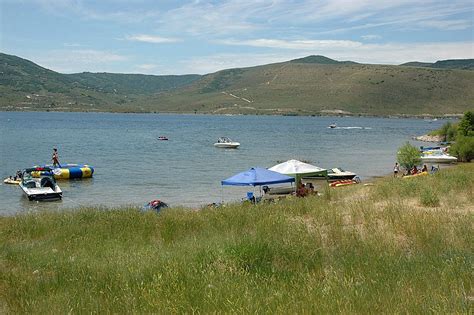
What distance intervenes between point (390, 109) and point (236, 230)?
192 metres

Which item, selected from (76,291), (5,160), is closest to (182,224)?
(76,291)

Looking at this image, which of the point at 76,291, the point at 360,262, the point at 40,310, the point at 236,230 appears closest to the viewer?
the point at 40,310

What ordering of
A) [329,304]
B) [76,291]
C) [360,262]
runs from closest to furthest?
[329,304] < [76,291] < [360,262]

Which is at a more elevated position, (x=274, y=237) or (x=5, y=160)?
(x=274, y=237)

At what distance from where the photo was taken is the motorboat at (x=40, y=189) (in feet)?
90.8

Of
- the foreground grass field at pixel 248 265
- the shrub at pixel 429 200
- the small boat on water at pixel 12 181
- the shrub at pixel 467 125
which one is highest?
the foreground grass field at pixel 248 265

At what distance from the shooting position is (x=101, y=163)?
48.7 metres

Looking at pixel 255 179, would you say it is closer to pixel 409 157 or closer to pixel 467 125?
pixel 409 157

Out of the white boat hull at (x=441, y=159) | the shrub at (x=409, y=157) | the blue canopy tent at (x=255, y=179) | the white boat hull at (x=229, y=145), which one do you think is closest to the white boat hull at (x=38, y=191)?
the blue canopy tent at (x=255, y=179)

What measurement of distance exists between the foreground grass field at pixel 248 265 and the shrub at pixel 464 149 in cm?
3975

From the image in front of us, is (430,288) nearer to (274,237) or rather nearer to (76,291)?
(274,237)

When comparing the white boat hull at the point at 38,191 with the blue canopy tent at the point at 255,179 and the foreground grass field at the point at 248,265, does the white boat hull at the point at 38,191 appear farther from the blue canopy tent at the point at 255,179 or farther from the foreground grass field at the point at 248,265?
the foreground grass field at the point at 248,265

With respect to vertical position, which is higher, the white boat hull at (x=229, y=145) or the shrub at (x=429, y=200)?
A: the shrub at (x=429, y=200)

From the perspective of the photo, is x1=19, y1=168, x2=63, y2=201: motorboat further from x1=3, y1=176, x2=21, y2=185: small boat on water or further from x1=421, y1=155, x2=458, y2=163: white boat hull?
x1=421, y1=155, x2=458, y2=163: white boat hull
